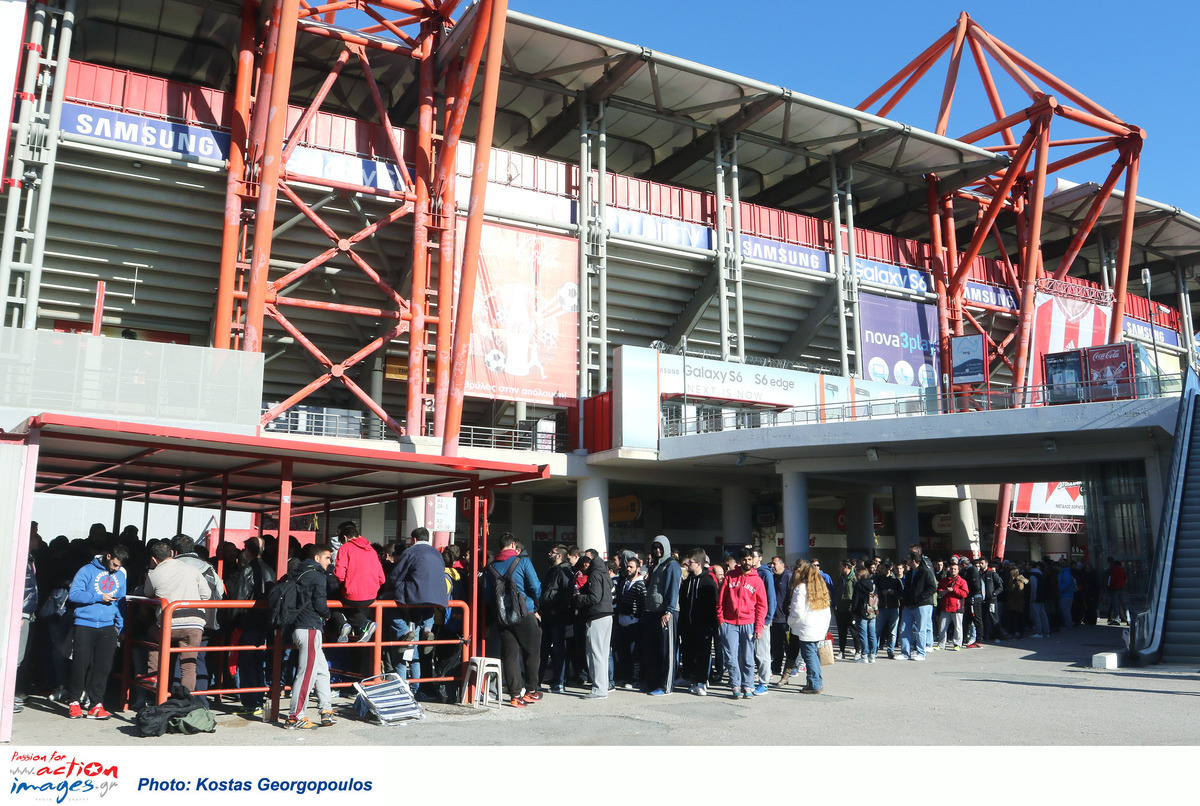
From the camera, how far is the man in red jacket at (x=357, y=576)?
9523 mm

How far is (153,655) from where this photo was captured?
30.8 feet

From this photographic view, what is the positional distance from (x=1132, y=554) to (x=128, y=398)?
20.7 meters

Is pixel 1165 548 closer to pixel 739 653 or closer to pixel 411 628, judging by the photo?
pixel 739 653

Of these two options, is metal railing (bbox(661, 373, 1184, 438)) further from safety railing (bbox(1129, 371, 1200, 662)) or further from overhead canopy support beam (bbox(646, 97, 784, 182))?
overhead canopy support beam (bbox(646, 97, 784, 182))

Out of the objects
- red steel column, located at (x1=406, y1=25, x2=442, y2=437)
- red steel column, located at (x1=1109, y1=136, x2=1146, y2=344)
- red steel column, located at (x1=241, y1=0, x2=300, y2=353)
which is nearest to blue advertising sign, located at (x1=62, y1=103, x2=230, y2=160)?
red steel column, located at (x1=241, y1=0, x2=300, y2=353)

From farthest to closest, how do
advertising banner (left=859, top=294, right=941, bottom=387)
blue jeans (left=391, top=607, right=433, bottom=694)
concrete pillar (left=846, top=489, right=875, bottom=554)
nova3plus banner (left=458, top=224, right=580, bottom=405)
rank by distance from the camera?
advertising banner (left=859, top=294, right=941, bottom=387)
concrete pillar (left=846, top=489, right=875, bottom=554)
nova3plus banner (left=458, top=224, right=580, bottom=405)
blue jeans (left=391, top=607, right=433, bottom=694)

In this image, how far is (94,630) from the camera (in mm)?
9078

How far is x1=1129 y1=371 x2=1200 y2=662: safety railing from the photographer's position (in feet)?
46.3

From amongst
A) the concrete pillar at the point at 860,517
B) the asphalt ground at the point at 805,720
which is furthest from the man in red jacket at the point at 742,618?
the concrete pillar at the point at 860,517

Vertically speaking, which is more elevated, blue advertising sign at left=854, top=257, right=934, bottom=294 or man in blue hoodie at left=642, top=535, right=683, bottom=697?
blue advertising sign at left=854, top=257, right=934, bottom=294

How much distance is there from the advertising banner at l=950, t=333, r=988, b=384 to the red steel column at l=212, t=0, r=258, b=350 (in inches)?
851

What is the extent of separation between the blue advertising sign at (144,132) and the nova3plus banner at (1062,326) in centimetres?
2821
